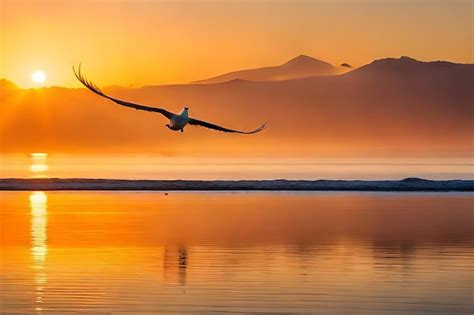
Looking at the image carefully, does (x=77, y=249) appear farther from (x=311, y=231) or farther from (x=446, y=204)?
(x=446, y=204)

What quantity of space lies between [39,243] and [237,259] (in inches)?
162

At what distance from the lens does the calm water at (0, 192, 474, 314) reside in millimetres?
13281

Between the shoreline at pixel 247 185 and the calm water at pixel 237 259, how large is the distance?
11.1 m

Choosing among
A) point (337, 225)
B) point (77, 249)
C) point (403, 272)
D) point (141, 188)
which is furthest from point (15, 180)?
point (403, 272)

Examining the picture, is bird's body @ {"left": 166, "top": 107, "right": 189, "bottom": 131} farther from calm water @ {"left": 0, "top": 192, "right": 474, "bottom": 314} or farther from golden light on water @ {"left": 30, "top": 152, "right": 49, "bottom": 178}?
golden light on water @ {"left": 30, "top": 152, "right": 49, "bottom": 178}

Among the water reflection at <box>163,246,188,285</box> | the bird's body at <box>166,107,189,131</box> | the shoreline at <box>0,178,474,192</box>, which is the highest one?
the bird's body at <box>166,107,189,131</box>

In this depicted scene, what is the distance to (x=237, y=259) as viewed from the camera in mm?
16922

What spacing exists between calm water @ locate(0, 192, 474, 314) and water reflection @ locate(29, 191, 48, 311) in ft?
0.06

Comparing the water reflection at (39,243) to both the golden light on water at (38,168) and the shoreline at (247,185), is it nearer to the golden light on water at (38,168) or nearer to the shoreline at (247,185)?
A: the shoreline at (247,185)

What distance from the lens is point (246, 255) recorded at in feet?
57.3

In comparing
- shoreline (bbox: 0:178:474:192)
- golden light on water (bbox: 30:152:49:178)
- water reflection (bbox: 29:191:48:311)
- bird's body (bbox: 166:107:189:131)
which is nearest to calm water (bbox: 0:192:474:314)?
water reflection (bbox: 29:191:48:311)

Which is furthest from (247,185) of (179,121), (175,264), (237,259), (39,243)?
(175,264)

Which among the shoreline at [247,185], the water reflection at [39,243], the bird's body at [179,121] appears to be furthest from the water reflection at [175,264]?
the shoreline at [247,185]

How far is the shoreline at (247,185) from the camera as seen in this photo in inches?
1577
